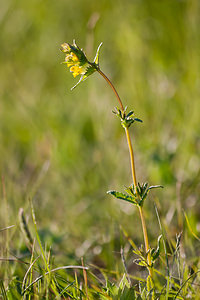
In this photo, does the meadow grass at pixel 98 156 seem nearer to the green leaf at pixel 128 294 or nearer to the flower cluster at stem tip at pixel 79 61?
the green leaf at pixel 128 294

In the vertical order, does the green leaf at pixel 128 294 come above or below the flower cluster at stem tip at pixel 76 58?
below

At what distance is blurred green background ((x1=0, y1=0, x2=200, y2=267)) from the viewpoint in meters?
1.73

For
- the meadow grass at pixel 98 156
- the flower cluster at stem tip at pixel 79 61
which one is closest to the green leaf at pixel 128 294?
the meadow grass at pixel 98 156

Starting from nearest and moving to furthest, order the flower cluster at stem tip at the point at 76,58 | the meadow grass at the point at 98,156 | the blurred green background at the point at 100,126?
1. the flower cluster at stem tip at the point at 76,58
2. the meadow grass at the point at 98,156
3. the blurred green background at the point at 100,126

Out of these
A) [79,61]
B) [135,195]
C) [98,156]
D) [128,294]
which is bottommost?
[128,294]

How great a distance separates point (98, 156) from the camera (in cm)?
208

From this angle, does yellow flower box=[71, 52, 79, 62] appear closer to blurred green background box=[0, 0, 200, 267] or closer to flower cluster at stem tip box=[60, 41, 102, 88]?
flower cluster at stem tip box=[60, 41, 102, 88]

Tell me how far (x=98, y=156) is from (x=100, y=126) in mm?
158

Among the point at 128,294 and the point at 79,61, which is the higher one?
the point at 79,61

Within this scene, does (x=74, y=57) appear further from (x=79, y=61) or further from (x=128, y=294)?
(x=128, y=294)

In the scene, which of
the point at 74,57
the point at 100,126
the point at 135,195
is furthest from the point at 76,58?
the point at 100,126

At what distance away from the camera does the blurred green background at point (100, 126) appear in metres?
1.73

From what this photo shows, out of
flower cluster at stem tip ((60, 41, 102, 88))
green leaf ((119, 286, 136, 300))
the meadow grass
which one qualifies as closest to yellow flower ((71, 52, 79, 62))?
flower cluster at stem tip ((60, 41, 102, 88))

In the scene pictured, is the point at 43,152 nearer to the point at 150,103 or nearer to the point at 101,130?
the point at 101,130
